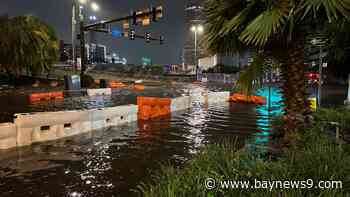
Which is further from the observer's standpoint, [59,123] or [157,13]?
[157,13]

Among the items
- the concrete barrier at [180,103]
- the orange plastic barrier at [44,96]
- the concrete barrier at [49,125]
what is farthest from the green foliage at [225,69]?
the concrete barrier at [49,125]

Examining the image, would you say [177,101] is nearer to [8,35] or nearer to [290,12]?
[290,12]

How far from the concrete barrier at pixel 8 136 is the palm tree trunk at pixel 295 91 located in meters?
7.03

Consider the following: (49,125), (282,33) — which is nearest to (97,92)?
(49,125)

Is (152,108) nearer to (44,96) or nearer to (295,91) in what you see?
(44,96)

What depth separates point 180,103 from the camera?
56.5 feet

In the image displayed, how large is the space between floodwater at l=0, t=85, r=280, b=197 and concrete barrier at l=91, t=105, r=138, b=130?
1.56 ft

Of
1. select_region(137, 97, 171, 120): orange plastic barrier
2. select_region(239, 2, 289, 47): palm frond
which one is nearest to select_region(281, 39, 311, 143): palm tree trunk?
select_region(239, 2, 289, 47): palm frond

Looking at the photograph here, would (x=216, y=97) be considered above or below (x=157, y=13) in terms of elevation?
below

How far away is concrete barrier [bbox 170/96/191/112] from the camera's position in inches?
639

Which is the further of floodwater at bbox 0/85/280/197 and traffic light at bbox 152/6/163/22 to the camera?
traffic light at bbox 152/6/163/22

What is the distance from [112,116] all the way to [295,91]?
826cm

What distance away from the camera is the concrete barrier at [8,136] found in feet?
26.7

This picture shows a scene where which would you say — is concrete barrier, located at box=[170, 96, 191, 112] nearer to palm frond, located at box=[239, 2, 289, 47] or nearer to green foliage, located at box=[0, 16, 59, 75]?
palm frond, located at box=[239, 2, 289, 47]
